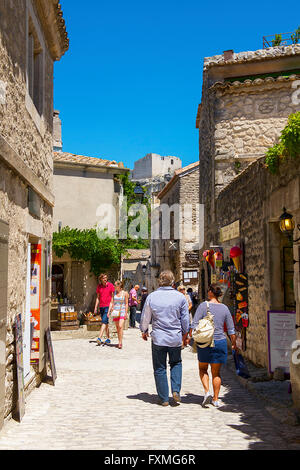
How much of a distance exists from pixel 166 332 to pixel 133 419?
3.73 ft

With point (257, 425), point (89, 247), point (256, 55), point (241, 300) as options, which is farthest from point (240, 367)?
point (89, 247)

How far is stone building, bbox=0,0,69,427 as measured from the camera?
4672 mm

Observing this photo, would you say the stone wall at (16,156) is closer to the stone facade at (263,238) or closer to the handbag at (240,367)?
the handbag at (240,367)

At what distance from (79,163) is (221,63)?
724cm

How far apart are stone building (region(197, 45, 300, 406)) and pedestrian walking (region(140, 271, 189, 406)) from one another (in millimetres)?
1862

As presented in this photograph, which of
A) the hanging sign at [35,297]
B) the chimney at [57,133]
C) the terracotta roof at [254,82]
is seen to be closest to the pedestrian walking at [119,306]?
the hanging sign at [35,297]

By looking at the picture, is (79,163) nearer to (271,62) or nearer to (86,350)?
(271,62)

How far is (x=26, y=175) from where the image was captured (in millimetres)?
5574

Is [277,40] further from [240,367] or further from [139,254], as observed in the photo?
[139,254]

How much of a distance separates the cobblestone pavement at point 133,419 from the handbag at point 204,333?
740mm

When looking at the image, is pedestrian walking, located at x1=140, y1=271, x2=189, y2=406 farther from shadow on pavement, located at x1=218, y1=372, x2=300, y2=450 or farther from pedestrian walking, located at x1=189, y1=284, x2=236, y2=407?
shadow on pavement, located at x1=218, y1=372, x2=300, y2=450

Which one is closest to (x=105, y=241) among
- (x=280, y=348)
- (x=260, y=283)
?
(x=260, y=283)

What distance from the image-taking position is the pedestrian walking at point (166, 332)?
567 cm

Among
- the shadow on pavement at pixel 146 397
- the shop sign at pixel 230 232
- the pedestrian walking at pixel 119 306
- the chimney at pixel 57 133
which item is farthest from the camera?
the chimney at pixel 57 133
